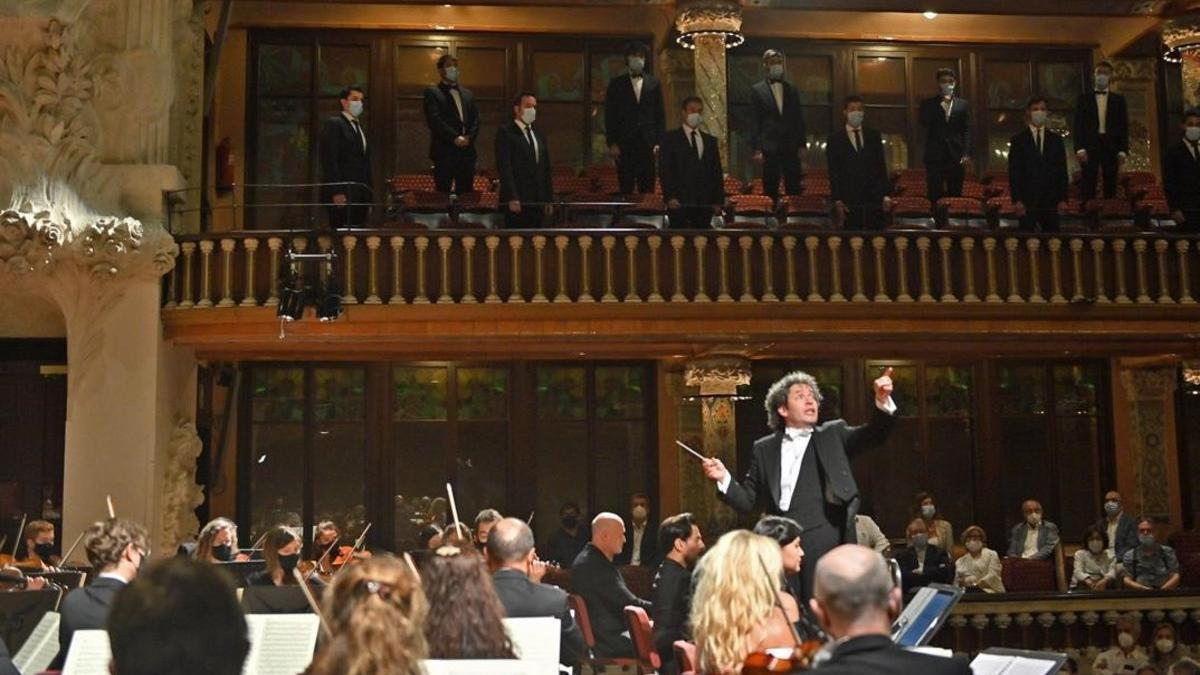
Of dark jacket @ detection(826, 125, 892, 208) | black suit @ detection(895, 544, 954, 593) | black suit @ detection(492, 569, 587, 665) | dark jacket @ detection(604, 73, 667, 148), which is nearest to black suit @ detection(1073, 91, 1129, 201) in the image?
dark jacket @ detection(826, 125, 892, 208)

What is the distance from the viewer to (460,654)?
4.61 m

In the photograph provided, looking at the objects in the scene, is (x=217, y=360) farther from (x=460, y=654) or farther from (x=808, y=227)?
(x=460, y=654)

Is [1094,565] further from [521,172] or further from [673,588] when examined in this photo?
[673,588]

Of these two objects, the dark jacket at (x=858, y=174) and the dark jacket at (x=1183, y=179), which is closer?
the dark jacket at (x=858, y=174)

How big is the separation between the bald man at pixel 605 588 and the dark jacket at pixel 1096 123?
8056 mm

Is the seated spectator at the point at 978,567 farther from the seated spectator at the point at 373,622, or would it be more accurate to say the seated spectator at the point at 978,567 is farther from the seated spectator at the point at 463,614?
the seated spectator at the point at 373,622

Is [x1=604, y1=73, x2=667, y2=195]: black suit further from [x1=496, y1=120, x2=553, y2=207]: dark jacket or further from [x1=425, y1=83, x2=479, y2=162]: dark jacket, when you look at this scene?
[x1=425, y1=83, x2=479, y2=162]: dark jacket

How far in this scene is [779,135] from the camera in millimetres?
13477

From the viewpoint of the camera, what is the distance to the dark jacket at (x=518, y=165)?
12789 mm

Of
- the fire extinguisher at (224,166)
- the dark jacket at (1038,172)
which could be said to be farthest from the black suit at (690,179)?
the fire extinguisher at (224,166)

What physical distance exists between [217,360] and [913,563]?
717 cm

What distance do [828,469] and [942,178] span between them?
7.73m

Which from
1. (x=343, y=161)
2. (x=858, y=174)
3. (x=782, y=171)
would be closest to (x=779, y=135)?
(x=782, y=171)

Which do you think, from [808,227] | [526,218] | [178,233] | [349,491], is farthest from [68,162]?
[808,227]
